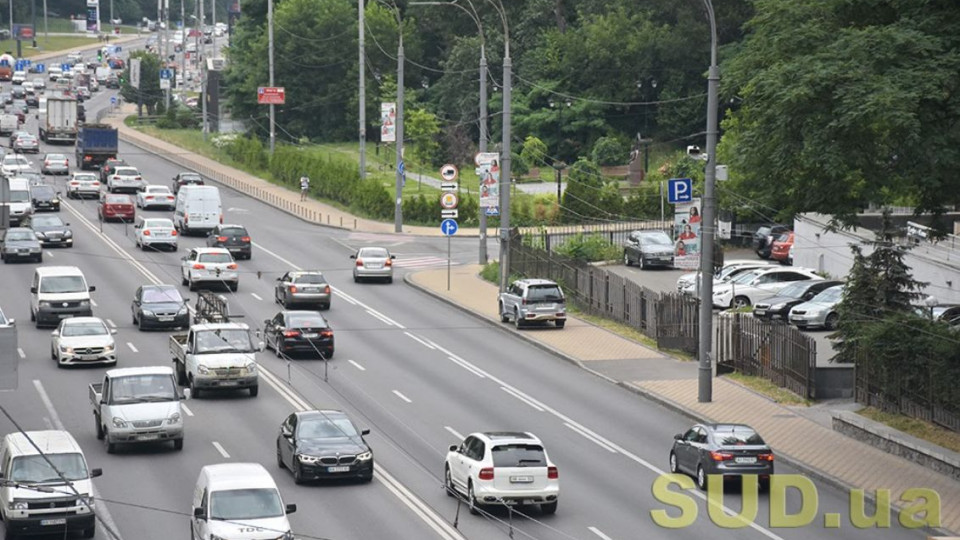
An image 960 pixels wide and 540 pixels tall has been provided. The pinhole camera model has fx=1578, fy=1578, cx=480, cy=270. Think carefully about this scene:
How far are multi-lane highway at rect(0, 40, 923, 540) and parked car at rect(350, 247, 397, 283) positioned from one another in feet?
1.70

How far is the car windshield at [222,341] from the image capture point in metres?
40.8

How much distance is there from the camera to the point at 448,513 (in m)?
30.1

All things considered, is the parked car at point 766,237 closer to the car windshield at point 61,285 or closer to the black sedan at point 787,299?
the black sedan at point 787,299

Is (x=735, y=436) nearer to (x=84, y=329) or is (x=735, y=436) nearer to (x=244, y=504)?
(x=244, y=504)

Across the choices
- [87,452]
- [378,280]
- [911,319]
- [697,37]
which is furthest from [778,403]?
[697,37]

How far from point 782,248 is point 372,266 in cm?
1842

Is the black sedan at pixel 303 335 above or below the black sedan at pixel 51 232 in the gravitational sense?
below

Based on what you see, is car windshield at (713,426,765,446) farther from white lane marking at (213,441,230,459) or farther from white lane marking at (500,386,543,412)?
white lane marking at (213,441,230,459)

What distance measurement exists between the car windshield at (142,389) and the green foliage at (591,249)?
110 feet

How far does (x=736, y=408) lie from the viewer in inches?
1613

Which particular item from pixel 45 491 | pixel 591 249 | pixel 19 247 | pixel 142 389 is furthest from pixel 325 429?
pixel 591 249

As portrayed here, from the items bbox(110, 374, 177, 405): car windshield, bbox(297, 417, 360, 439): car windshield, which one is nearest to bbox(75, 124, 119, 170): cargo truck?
bbox(110, 374, 177, 405): car windshield

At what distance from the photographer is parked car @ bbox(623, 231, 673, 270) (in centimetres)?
6631

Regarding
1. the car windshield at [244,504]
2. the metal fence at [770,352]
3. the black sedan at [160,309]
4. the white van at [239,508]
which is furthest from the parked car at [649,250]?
the car windshield at [244,504]
